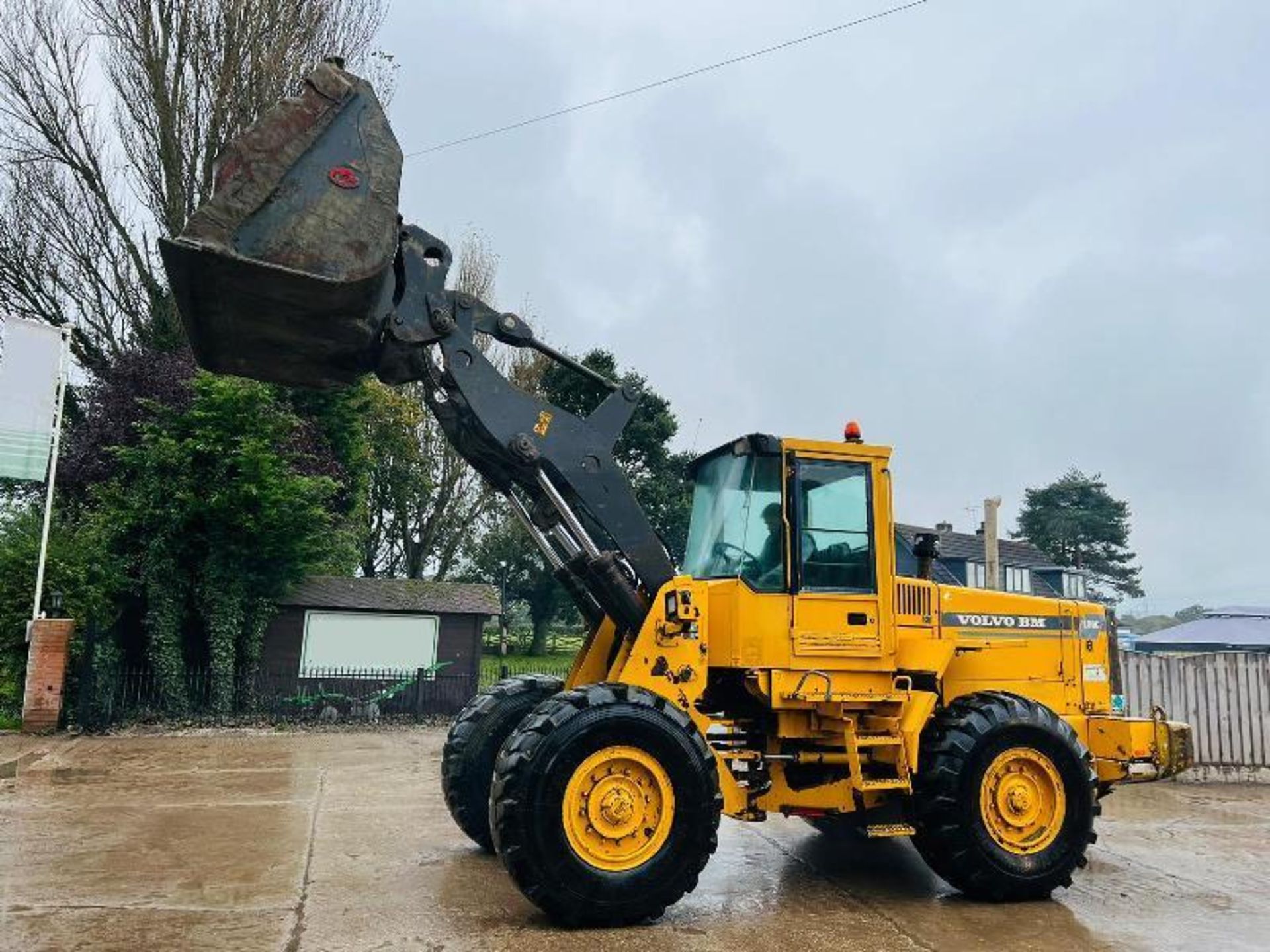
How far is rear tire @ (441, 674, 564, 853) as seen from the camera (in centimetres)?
671

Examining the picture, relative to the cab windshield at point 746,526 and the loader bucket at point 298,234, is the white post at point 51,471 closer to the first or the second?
the loader bucket at point 298,234

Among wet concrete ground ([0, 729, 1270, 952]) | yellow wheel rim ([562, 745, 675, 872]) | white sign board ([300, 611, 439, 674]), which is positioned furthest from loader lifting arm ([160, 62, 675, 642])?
white sign board ([300, 611, 439, 674])

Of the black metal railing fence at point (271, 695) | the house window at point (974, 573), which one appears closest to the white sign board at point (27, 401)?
the black metal railing fence at point (271, 695)

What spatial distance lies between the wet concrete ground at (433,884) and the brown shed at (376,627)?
772 cm

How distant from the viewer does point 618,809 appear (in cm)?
521

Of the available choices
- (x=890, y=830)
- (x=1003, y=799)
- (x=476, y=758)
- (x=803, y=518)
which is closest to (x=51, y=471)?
(x=476, y=758)

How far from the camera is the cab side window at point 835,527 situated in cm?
612

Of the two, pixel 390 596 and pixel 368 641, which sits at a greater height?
pixel 390 596

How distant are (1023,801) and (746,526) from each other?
2429 mm

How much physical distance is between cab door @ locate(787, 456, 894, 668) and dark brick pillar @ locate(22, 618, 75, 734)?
1243 cm

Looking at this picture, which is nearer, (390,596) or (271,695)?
(271,695)

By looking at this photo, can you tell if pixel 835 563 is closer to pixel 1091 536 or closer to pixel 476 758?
pixel 476 758

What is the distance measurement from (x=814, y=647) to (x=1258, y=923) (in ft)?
9.63

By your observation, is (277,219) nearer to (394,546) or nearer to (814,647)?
(814,647)
